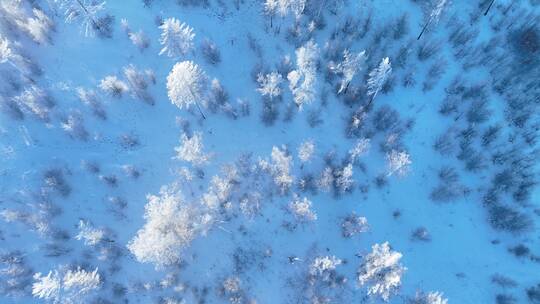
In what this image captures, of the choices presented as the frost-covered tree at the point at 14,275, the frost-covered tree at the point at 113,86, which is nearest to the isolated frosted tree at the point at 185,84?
the frost-covered tree at the point at 113,86

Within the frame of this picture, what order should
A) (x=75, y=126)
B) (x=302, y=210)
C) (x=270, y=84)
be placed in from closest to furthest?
(x=302, y=210), (x=270, y=84), (x=75, y=126)

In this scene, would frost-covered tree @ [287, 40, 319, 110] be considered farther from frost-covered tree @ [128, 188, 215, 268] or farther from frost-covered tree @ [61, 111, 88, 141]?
frost-covered tree @ [61, 111, 88, 141]

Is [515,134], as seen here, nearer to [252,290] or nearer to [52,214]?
[252,290]

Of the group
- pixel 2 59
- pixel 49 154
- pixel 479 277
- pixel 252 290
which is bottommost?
pixel 252 290

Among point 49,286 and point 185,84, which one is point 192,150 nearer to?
point 185,84

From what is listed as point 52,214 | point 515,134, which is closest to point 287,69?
point 515,134

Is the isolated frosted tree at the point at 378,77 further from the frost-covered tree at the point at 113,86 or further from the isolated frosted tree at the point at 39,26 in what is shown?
the isolated frosted tree at the point at 39,26

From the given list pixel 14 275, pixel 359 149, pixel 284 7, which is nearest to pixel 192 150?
pixel 359 149
